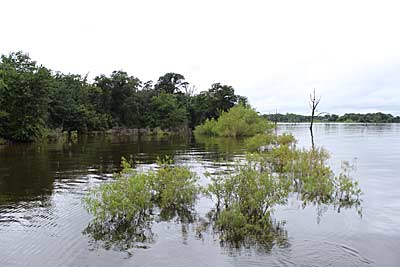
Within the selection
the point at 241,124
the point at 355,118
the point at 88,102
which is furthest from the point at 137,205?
the point at 355,118

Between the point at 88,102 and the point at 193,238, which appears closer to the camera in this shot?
the point at 193,238

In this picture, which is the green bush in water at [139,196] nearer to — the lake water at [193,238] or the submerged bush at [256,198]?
the lake water at [193,238]

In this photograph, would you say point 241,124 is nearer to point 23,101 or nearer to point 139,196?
point 23,101

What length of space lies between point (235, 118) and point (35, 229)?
47.2 meters

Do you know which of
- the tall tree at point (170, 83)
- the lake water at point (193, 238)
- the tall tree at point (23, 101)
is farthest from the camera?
the tall tree at point (170, 83)

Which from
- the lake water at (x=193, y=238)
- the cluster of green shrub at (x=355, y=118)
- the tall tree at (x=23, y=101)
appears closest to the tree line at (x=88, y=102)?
the tall tree at (x=23, y=101)

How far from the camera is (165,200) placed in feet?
35.8

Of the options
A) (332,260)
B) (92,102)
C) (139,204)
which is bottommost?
(332,260)

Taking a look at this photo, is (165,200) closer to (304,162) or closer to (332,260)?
(332,260)

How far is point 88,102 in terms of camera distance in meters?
66.1

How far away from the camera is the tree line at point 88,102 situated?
39375 mm

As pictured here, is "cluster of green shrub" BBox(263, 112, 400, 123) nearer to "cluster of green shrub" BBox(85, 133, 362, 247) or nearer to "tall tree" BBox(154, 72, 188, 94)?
"tall tree" BBox(154, 72, 188, 94)

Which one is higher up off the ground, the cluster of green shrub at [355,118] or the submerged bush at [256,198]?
the cluster of green shrub at [355,118]

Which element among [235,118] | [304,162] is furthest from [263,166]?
[235,118]
